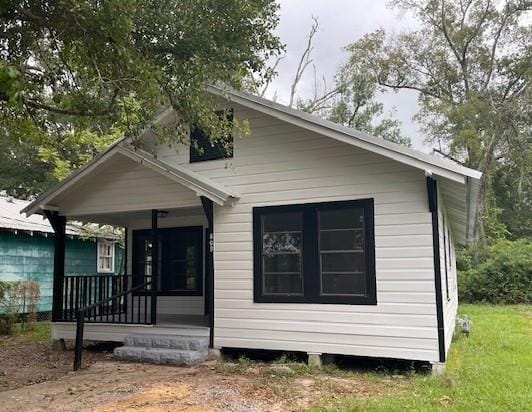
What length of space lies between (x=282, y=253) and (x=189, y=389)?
266cm

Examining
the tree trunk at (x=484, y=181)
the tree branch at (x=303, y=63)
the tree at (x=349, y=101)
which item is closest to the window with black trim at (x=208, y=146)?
the tree branch at (x=303, y=63)

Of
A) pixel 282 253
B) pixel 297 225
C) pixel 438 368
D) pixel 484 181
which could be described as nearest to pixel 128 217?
pixel 282 253

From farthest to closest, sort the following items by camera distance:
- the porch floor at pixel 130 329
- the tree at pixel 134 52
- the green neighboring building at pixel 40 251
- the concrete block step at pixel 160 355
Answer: the green neighboring building at pixel 40 251, the porch floor at pixel 130 329, the concrete block step at pixel 160 355, the tree at pixel 134 52

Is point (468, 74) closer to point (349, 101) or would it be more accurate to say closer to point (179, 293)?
point (349, 101)

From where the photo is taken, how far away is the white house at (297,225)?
277 inches

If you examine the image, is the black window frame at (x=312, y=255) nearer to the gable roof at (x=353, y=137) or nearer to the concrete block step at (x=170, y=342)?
the gable roof at (x=353, y=137)

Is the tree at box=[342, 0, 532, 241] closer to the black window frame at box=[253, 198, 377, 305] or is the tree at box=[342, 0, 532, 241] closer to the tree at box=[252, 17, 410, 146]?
the tree at box=[252, 17, 410, 146]

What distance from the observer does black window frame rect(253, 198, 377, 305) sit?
24.1 ft

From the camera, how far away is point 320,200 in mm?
7762

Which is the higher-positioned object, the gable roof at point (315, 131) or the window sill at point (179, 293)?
the gable roof at point (315, 131)

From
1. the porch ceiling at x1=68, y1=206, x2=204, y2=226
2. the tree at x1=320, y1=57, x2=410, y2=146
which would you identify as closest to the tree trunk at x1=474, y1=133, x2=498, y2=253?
the tree at x1=320, y1=57, x2=410, y2=146

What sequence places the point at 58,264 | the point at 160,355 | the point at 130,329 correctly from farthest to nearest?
the point at 58,264, the point at 130,329, the point at 160,355

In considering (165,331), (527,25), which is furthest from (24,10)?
(527,25)

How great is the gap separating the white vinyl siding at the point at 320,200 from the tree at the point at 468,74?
1857cm
